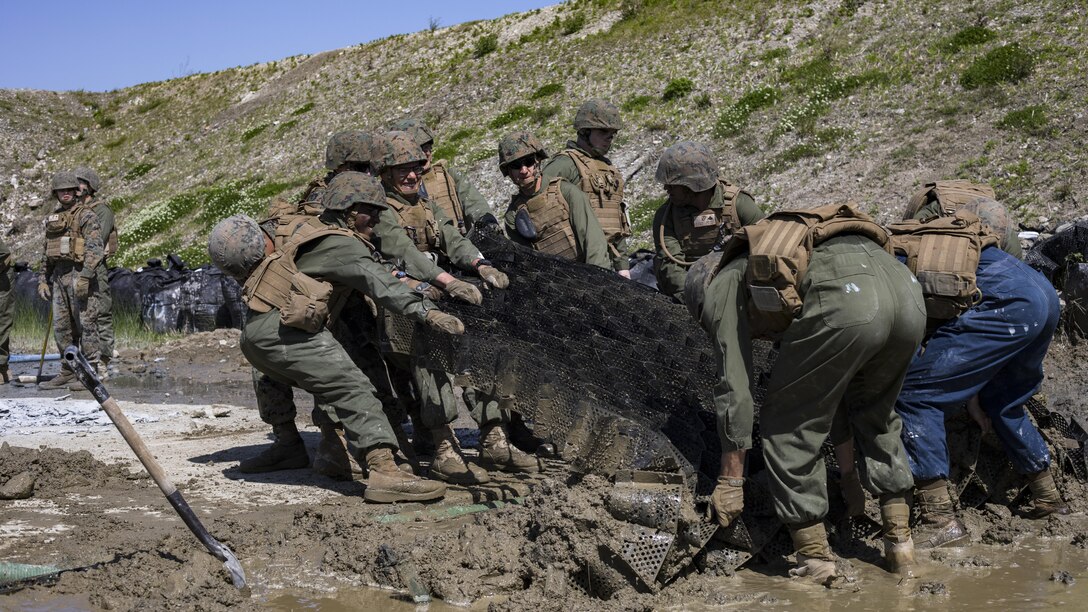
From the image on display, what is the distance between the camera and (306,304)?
5.90 meters

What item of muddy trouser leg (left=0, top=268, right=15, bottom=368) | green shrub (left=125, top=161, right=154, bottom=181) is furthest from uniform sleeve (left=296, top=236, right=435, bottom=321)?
green shrub (left=125, top=161, right=154, bottom=181)

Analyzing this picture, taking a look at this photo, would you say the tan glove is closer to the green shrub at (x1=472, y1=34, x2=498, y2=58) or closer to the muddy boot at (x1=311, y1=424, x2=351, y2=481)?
the muddy boot at (x1=311, y1=424, x2=351, y2=481)

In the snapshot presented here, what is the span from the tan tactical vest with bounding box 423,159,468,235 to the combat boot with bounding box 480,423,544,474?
1545mm

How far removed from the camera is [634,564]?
169 inches

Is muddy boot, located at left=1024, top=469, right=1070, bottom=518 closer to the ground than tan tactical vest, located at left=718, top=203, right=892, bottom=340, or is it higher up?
closer to the ground

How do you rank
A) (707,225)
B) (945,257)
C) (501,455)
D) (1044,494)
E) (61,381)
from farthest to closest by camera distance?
(61,381) → (707,225) → (501,455) → (1044,494) → (945,257)

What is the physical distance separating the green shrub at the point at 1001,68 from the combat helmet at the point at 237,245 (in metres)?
14.4

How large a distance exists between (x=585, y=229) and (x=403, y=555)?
129 inches

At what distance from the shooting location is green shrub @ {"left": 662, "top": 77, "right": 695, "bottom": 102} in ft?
71.8

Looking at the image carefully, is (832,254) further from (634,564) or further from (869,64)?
(869,64)

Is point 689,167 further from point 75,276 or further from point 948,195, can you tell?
point 75,276

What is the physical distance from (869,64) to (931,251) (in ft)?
51.6

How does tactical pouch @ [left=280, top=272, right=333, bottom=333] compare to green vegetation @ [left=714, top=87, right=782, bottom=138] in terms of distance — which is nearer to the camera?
tactical pouch @ [left=280, top=272, right=333, bottom=333]

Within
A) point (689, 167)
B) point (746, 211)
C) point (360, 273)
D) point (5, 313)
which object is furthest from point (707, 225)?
point (5, 313)
